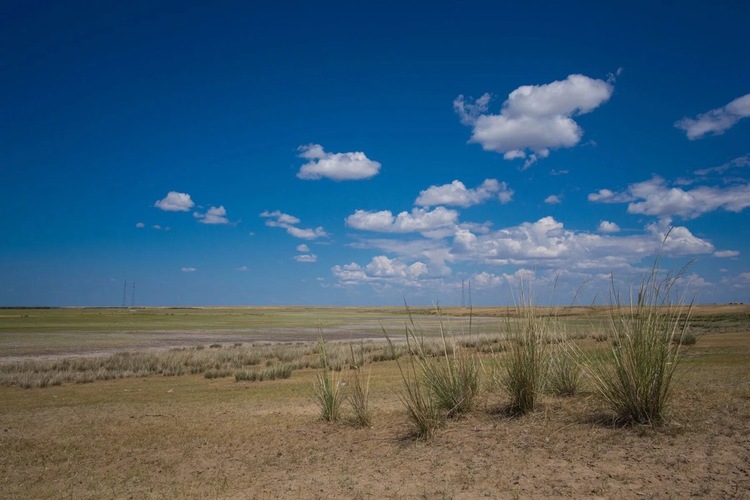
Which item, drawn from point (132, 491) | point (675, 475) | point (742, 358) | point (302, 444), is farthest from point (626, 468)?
point (742, 358)

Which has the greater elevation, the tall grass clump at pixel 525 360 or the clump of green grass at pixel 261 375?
the tall grass clump at pixel 525 360

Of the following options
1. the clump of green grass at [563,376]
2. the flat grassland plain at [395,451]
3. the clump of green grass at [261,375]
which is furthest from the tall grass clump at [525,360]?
the clump of green grass at [261,375]

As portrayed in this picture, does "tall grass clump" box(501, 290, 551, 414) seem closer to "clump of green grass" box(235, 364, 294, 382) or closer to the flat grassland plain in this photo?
the flat grassland plain

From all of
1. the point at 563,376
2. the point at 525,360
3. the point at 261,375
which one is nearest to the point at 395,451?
the point at 525,360

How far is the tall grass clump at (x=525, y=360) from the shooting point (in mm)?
7836

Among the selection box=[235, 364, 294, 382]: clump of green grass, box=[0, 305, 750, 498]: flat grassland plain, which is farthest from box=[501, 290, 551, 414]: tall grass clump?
box=[235, 364, 294, 382]: clump of green grass

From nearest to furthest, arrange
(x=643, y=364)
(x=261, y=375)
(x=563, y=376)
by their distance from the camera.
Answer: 1. (x=643, y=364)
2. (x=563, y=376)
3. (x=261, y=375)

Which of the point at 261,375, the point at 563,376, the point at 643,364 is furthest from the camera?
the point at 261,375

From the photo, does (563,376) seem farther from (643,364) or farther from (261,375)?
(261,375)

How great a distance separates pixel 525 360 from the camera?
312 inches

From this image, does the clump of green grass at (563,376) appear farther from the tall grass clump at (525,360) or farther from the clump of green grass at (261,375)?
the clump of green grass at (261,375)

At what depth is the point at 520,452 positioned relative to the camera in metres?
6.38

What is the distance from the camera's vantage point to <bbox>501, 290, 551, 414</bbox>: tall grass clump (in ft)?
25.7

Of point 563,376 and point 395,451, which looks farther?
point 563,376
